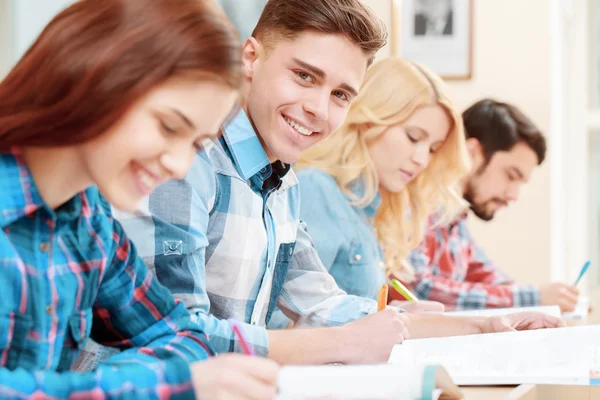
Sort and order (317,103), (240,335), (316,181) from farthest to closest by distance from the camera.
Result: (316,181), (317,103), (240,335)

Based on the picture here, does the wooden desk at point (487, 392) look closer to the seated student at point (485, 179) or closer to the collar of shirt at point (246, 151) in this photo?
the collar of shirt at point (246, 151)

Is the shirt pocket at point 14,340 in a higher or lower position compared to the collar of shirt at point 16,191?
lower

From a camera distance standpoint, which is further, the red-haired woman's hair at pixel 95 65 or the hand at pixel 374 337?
the hand at pixel 374 337

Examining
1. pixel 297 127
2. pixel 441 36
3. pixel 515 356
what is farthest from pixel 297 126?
pixel 441 36

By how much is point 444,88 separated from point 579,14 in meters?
2.02

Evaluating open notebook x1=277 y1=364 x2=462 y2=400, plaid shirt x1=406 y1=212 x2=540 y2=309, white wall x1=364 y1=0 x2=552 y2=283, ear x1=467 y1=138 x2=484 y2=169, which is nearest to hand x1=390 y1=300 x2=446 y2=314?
plaid shirt x1=406 y1=212 x2=540 y2=309

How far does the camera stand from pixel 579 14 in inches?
143

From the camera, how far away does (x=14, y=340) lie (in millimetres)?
771

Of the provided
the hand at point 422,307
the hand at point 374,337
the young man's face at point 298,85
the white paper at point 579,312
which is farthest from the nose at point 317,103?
the white paper at point 579,312

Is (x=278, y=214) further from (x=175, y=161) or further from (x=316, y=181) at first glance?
(x=175, y=161)

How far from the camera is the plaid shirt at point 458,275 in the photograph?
230 cm

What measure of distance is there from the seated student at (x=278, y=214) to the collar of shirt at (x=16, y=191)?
27cm

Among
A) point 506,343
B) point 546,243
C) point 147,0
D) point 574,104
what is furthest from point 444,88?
point 574,104

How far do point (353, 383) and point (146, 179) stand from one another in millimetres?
281
